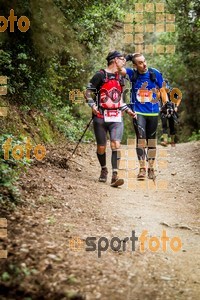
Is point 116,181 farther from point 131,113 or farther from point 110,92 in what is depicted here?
point 110,92

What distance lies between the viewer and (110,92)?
28.0 feet

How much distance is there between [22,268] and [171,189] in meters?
5.60

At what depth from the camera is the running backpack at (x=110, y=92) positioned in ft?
27.9

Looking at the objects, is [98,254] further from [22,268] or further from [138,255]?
[22,268]

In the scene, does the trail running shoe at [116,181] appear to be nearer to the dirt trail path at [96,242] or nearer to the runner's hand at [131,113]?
the dirt trail path at [96,242]

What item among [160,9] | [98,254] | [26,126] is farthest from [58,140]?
[160,9]

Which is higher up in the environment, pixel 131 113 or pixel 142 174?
pixel 131 113

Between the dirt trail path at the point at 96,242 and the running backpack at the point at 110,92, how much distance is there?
63.3 inches

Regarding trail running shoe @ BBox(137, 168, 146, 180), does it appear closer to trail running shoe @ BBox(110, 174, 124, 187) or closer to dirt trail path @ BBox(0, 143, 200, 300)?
dirt trail path @ BBox(0, 143, 200, 300)

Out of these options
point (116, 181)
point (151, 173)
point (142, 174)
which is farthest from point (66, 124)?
point (116, 181)

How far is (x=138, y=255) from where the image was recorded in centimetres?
499

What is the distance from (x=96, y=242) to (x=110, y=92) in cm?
406

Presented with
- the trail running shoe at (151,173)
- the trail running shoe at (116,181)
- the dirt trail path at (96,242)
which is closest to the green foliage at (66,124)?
the trail running shoe at (151,173)

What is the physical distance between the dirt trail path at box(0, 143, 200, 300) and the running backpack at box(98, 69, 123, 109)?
5.27ft
